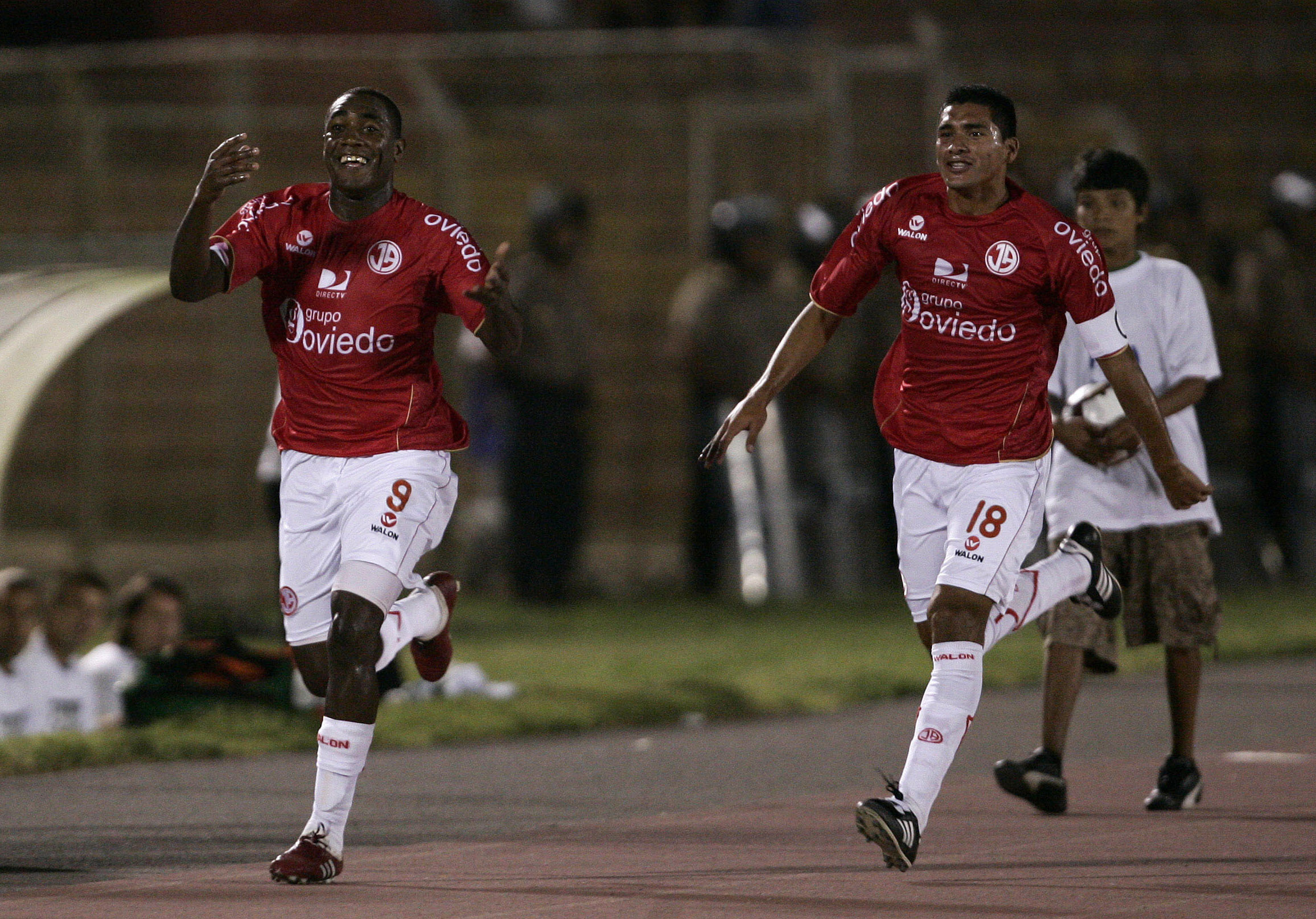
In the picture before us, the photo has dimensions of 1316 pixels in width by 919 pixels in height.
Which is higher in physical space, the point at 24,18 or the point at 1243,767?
the point at 24,18

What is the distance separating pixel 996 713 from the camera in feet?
37.0

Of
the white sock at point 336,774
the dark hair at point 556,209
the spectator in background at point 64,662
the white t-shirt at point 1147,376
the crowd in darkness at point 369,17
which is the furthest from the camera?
the crowd in darkness at point 369,17

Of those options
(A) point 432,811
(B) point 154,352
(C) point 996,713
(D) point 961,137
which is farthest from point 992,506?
(B) point 154,352

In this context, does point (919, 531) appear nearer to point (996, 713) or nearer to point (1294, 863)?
point (1294, 863)

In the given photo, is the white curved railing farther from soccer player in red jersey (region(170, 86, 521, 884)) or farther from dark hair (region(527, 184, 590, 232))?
dark hair (region(527, 184, 590, 232))

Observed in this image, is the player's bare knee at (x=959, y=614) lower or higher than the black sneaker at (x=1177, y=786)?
higher

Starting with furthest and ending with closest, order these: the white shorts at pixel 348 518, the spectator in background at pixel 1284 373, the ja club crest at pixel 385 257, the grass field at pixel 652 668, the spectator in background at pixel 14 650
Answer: the spectator in background at pixel 1284 373, the spectator in background at pixel 14 650, the grass field at pixel 652 668, the ja club crest at pixel 385 257, the white shorts at pixel 348 518

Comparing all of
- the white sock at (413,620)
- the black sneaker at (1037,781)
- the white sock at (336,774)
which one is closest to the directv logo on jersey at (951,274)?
the black sneaker at (1037,781)

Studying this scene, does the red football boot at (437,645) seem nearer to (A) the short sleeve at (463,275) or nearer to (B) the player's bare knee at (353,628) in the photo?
(B) the player's bare knee at (353,628)

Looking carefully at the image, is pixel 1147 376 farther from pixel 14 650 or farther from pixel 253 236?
pixel 14 650

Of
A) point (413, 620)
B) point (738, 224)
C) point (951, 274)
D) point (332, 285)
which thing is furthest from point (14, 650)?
point (738, 224)

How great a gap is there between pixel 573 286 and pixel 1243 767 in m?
7.73

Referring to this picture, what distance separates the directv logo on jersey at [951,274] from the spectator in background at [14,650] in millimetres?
5352

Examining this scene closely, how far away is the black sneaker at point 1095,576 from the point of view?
25.7ft
